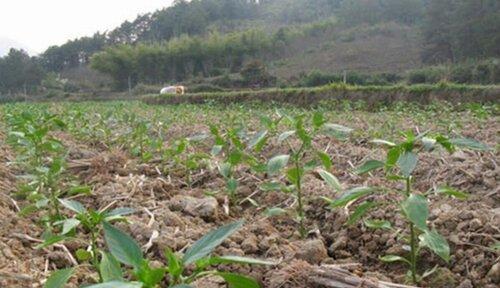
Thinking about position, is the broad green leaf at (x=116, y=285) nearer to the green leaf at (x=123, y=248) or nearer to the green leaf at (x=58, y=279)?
the green leaf at (x=123, y=248)

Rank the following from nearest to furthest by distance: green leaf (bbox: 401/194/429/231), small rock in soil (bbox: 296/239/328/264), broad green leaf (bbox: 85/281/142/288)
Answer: broad green leaf (bbox: 85/281/142/288) < green leaf (bbox: 401/194/429/231) < small rock in soil (bbox: 296/239/328/264)

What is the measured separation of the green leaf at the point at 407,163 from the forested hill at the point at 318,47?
28474 millimetres

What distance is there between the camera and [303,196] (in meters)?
2.70

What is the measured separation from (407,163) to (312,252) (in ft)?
1.72

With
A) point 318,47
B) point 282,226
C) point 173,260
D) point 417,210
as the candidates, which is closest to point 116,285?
point 173,260

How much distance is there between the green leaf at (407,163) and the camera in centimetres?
147

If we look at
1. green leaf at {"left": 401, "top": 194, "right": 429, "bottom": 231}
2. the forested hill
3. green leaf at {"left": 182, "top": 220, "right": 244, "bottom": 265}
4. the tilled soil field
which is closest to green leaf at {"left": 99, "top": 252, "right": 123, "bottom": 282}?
green leaf at {"left": 182, "top": 220, "right": 244, "bottom": 265}

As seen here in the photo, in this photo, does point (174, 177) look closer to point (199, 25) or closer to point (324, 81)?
point (324, 81)

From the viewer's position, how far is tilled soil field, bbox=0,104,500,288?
1.67 metres

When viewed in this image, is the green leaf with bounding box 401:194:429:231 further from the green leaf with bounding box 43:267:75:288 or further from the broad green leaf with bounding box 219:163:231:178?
the broad green leaf with bounding box 219:163:231:178

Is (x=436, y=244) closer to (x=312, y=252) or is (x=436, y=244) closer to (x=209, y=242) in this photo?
(x=312, y=252)

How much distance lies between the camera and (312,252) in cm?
185

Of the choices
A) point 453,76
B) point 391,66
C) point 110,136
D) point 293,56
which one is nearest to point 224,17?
point 293,56

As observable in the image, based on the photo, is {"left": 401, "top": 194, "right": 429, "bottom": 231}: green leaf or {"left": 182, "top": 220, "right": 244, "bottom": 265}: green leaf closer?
{"left": 182, "top": 220, "right": 244, "bottom": 265}: green leaf
